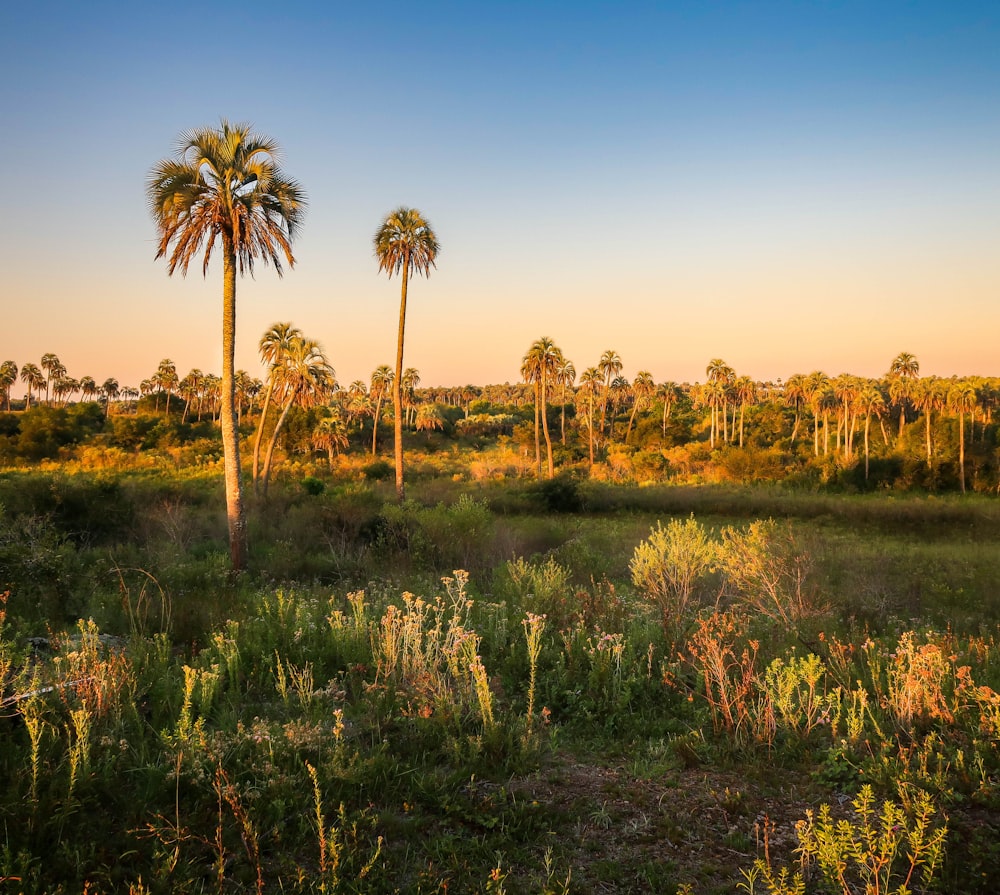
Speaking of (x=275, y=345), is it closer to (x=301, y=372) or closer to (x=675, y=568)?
(x=301, y=372)

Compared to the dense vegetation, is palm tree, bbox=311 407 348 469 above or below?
above

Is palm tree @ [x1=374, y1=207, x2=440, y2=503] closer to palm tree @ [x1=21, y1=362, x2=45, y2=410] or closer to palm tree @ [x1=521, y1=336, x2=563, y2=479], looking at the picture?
palm tree @ [x1=521, y1=336, x2=563, y2=479]

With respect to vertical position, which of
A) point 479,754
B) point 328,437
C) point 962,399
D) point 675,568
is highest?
point 962,399

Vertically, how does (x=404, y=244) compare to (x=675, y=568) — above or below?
above

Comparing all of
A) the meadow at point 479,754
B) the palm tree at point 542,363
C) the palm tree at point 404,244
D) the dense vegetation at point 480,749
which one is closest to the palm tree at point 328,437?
the palm tree at point 542,363

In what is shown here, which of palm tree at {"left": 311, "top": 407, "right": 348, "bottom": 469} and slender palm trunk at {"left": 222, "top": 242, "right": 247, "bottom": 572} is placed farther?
palm tree at {"left": 311, "top": 407, "right": 348, "bottom": 469}

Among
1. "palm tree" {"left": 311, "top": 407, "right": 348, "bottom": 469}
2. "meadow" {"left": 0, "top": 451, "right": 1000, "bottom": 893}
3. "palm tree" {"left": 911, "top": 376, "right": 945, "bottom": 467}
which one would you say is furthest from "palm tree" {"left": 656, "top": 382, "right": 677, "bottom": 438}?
"meadow" {"left": 0, "top": 451, "right": 1000, "bottom": 893}

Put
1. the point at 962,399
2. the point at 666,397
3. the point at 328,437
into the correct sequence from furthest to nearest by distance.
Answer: the point at 666,397 → the point at 328,437 → the point at 962,399

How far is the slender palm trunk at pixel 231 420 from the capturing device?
51.0 feet

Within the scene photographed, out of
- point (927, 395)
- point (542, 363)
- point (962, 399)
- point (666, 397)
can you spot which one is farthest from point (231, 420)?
point (666, 397)

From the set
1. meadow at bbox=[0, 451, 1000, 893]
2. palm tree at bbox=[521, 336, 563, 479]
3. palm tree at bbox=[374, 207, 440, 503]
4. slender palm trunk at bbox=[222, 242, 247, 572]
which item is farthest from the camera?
palm tree at bbox=[521, 336, 563, 479]

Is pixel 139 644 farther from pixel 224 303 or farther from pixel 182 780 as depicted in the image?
pixel 224 303

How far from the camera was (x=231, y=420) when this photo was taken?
52.7 feet

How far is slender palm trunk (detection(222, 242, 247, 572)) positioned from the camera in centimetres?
1553
